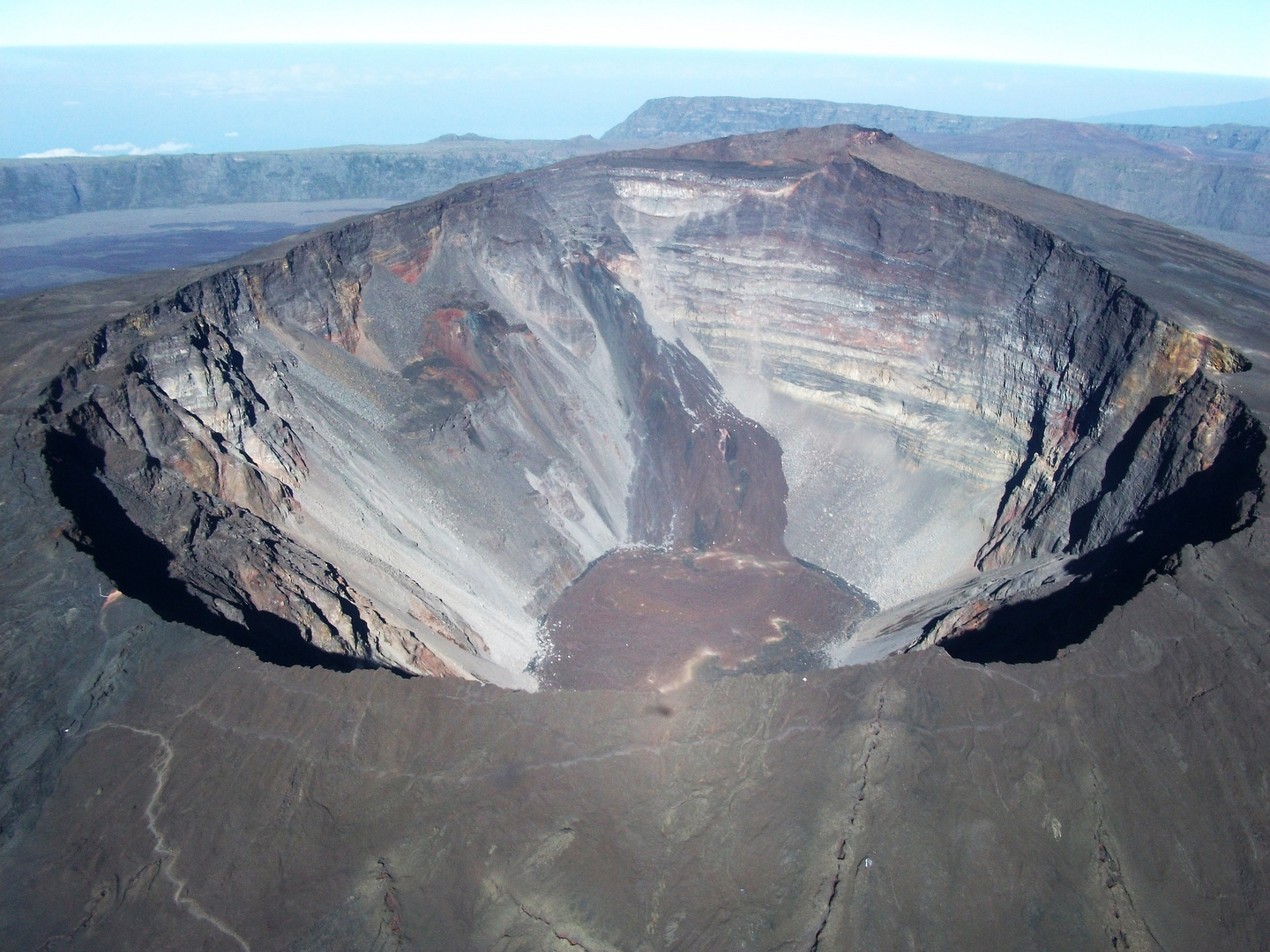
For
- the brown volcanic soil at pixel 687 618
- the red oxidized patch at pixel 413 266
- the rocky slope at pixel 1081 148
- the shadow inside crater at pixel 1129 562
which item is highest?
the rocky slope at pixel 1081 148

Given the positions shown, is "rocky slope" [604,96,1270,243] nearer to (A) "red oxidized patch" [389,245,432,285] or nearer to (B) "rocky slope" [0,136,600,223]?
(B) "rocky slope" [0,136,600,223]

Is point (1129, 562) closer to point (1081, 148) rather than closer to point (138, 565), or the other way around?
point (138, 565)

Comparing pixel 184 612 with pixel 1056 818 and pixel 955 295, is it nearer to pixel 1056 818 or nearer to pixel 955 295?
pixel 1056 818

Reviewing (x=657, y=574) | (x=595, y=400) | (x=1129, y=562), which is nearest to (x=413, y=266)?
(x=595, y=400)

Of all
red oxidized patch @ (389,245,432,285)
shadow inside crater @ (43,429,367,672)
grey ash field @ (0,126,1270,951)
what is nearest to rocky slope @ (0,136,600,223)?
grey ash field @ (0,126,1270,951)

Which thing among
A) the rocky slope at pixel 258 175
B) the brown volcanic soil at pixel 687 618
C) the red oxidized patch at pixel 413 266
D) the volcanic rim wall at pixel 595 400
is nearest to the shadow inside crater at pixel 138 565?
the volcanic rim wall at pixel 595 400

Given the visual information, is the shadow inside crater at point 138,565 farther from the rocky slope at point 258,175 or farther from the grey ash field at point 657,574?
the rocky slope at point 258,175

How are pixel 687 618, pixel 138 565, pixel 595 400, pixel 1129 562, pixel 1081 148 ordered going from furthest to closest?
pixel 1081 148
pixel 595 400
pixel 687 618
pixel 1129 562
pixel 138 565

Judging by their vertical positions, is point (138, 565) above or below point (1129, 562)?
above
